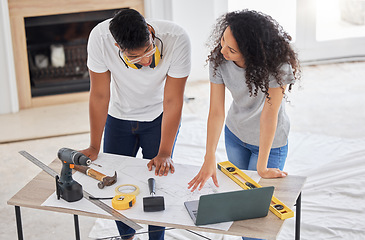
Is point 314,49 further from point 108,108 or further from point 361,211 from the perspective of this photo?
point 108,108

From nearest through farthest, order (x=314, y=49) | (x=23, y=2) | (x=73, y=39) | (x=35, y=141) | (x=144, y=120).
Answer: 1. (x=144, y=120)
2. (x=35, y=141)
3. (x=23, y=2)
4. (x=73, y=39)
5. (x=314, y=49)

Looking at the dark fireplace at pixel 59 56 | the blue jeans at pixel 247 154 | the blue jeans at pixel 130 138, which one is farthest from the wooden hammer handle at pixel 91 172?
the dark fireplace at pixel 59 56

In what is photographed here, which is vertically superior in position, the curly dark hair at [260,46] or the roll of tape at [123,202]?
the curly dark hair at [260,46]

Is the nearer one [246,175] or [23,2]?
[246,175]

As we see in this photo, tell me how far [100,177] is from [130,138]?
0.39m

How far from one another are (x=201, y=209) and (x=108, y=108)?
3.05 ft

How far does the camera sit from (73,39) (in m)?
5.01

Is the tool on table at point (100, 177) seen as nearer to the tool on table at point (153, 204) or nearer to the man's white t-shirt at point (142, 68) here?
the tool on table at point (153, 204)

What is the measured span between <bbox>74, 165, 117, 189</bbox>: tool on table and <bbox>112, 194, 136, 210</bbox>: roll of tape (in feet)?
0.48

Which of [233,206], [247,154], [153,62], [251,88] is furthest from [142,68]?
[233,206]

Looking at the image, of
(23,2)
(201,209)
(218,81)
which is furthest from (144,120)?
(23,2)

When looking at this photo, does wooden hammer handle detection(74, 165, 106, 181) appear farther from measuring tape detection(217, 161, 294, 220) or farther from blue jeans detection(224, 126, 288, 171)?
blue jeans detection(224, 126, 288, 171)

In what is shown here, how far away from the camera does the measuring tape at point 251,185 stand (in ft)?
6.20

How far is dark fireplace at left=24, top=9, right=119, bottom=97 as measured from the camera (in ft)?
16.1
